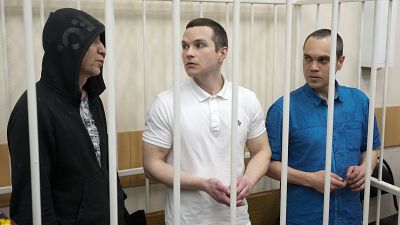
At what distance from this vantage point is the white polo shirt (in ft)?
4.68

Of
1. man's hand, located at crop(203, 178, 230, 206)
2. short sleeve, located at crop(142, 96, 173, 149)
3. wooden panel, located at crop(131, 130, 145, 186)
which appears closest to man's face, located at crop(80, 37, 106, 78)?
short sleeve, located at crop(142, 96, 173, 149)

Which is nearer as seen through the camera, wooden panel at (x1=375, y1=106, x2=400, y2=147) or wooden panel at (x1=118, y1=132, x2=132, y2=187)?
wooden panel at (x1=118, y1=132, x2=132, y2=187)

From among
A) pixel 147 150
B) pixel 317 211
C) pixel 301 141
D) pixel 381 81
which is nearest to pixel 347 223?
pixel 317 211

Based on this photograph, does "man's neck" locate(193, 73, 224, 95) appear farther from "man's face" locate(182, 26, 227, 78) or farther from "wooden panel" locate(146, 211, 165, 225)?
"wooden panel" locate(146, 211, 165, 225)

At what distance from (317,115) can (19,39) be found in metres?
1.22

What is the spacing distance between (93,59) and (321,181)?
0.95 meters

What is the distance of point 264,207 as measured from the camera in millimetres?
2203

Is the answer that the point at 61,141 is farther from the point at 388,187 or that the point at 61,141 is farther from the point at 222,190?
the point at 388,187

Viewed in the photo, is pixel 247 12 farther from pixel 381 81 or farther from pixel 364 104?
pixel 381 81

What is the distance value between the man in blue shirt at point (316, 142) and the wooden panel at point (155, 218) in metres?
0.61

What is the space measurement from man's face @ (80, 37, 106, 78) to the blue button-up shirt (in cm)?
75

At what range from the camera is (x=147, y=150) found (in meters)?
1.44

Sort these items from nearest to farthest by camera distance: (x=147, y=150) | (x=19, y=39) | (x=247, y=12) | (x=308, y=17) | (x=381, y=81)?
(x=147, y=150) < (x=19, y=39) < (x=247, y=12) < (x=308, y=17) < (x=381, y=81)

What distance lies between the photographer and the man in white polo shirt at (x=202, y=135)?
142 centimetres
